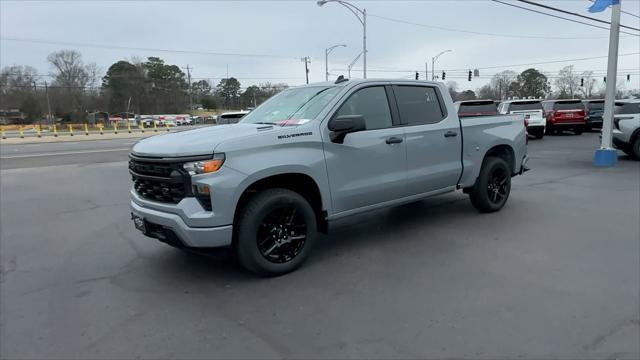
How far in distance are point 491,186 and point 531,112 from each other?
15.9 m

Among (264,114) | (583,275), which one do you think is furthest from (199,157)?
(583,275)

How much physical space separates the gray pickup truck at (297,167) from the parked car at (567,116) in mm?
18677

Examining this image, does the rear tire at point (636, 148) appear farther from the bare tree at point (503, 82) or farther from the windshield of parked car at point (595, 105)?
the bare tree at point (503, 82)

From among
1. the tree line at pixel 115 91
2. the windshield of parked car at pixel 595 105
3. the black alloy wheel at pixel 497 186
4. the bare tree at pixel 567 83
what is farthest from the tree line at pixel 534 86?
the black alloy wheel at pixel 497 186

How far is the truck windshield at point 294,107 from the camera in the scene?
186 inches

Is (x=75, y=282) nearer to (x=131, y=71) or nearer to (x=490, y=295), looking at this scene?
(x=490, y=295)

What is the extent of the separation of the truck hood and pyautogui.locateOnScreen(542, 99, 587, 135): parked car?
21438 mm

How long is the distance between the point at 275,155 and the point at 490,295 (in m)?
2.23

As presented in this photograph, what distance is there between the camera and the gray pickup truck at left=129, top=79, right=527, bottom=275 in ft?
12.7

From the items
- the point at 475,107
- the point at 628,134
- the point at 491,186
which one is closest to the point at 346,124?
the point at 491,186

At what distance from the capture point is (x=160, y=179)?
404cm

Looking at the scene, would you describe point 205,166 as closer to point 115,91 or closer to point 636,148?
point 636,148

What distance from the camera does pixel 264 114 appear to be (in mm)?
5324

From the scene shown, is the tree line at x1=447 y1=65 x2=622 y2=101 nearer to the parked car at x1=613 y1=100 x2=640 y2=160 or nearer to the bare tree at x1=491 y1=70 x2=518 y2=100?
the bare tree at x1=491 y1=70 x2=518 y2=100
